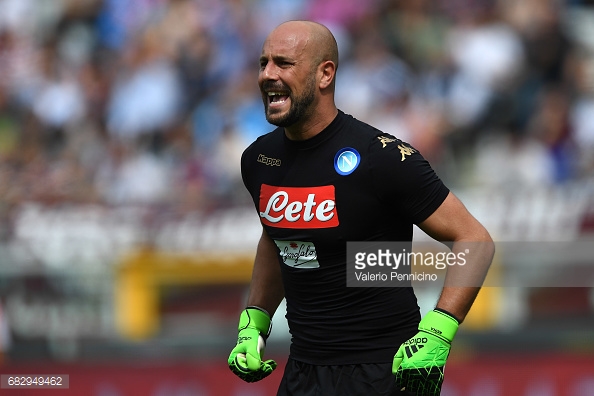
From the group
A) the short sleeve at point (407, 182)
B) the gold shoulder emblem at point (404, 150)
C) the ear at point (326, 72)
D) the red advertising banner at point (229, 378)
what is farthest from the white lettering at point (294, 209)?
the red advertising banner at point (229, 378)

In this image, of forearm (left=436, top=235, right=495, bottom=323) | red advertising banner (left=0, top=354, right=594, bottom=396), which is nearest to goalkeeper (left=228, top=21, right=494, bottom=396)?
forearm (left=436, top=235, right=495, bottom=323)

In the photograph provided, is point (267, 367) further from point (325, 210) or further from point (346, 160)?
point (346, 160)

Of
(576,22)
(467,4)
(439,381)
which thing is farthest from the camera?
(467,4)

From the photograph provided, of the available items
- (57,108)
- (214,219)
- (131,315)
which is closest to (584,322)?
(214,219)

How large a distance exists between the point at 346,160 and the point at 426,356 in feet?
2.90

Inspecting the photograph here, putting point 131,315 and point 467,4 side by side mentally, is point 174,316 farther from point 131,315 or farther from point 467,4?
point 467,4

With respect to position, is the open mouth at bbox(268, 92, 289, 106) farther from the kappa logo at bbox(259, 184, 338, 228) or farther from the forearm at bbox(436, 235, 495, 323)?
the forearm at bbox(436, 235, 495, 323)

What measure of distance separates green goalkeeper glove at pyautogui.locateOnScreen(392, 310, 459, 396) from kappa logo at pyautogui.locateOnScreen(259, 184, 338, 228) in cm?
60

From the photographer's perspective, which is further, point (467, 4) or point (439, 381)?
point (467, 4)

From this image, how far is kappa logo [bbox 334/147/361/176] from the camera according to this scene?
436 centimetres

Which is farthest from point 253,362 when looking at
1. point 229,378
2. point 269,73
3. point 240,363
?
point 229,378

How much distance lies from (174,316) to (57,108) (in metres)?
4.71

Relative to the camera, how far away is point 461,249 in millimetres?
4219

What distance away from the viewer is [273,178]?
4.64m
